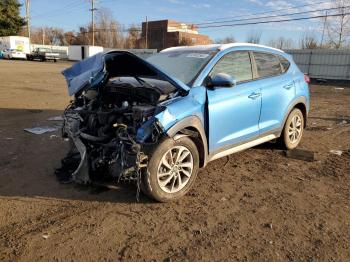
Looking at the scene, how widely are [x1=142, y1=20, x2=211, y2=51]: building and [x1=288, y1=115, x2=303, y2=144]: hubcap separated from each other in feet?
218

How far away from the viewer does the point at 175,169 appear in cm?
434

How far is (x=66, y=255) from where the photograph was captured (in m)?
3.24

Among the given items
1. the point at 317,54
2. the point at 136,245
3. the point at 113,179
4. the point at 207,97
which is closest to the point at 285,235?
the point at 136,245

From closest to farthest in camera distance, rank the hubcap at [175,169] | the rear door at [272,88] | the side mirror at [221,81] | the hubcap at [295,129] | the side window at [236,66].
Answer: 1. the hubcap at [175,169]
2. the side mirror at [221,81]
3. the side window at [236,66]
4. the rear door at [272,88]
5. the hubcap at [295,129]

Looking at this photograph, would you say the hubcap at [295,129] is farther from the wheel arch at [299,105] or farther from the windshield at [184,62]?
the windshield at [184,62]

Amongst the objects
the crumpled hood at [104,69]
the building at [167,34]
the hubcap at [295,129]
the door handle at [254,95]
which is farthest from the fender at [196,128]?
the building at [167,34]

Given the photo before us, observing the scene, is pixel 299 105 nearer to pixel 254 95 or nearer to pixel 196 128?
pixel 254 95

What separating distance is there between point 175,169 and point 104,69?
1690 mm

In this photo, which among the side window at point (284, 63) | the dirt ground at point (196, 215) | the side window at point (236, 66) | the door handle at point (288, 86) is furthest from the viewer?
the side window at point (284, 63)

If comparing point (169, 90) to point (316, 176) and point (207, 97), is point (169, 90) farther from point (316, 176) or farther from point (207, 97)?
point (316, 176)

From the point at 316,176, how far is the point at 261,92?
1476mm

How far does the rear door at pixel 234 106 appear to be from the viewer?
15.4 ft

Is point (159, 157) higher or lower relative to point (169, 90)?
lower

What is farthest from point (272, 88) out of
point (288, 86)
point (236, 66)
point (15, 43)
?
point (15, 43)
